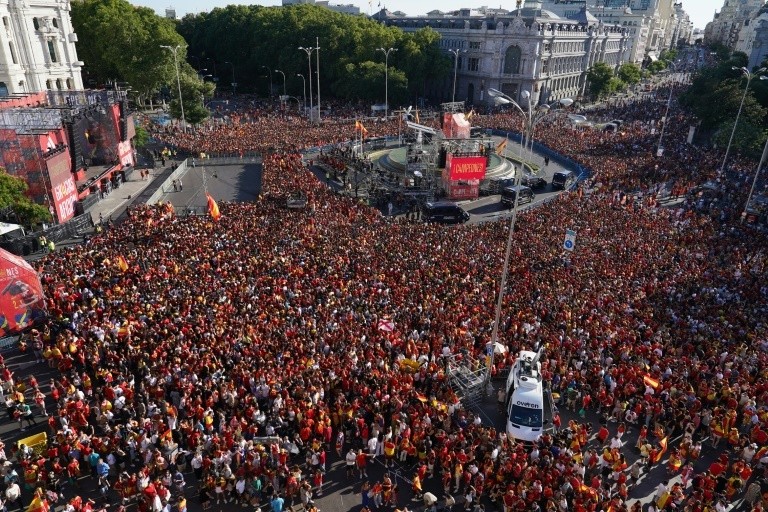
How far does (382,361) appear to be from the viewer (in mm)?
16078

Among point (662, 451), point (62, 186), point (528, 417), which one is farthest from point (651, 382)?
point (62, 186)

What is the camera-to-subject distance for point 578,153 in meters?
47.4

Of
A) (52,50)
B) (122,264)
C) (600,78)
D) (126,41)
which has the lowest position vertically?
(122,264)

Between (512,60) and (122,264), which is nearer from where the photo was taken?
(122,264)

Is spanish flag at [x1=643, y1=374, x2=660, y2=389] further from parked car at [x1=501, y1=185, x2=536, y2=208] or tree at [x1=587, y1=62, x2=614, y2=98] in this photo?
tree at [x1=587, y1=62, x2=614, y2=98]

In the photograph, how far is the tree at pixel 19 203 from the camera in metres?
26.0

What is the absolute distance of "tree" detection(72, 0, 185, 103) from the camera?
57.8m

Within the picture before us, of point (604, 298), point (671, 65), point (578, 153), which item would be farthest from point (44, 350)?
point (671, 65)

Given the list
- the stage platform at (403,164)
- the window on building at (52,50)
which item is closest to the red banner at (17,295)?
the stage platform at (403,164)

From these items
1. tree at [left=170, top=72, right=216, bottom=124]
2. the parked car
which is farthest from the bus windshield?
tree at [left=170, top=72, right=216, bottom=124]

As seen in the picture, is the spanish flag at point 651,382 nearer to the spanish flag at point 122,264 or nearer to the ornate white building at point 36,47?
the spanish flag at point 122,264

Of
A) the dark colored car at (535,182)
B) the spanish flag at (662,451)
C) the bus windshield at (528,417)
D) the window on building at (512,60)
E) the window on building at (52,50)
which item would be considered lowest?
the dark colored car at (535,182)

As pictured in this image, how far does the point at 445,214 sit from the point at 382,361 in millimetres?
18047

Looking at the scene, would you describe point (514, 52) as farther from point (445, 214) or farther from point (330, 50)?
point (445, 214)
